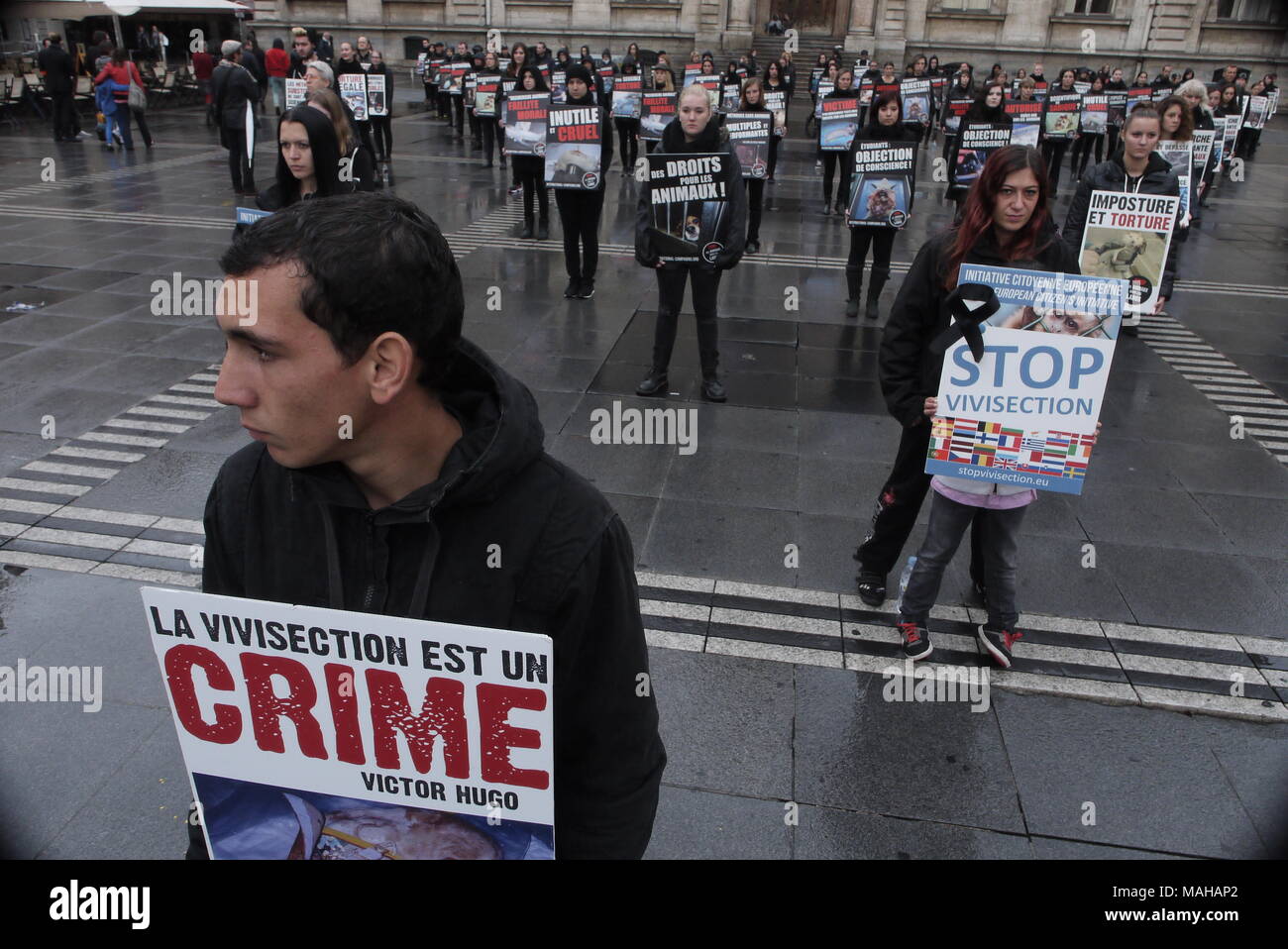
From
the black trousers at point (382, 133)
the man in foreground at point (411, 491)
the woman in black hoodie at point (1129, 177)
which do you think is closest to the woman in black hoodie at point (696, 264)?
the woman in black hoodie at point (1129, 177)

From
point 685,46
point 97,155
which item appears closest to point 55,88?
point 97,155

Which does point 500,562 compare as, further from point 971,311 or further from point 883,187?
point 883,187

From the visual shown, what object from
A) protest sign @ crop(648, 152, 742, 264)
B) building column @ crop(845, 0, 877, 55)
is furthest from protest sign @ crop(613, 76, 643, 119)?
building column @ crop(845, 0, 877, 55)

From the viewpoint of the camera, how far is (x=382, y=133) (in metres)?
16.4

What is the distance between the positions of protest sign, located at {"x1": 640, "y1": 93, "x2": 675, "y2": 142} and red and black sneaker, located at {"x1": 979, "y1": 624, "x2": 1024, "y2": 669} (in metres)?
10.9

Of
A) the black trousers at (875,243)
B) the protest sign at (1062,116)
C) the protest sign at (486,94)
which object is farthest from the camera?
the protest sign at (1062,116)

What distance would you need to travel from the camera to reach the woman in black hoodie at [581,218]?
8602 millimetres

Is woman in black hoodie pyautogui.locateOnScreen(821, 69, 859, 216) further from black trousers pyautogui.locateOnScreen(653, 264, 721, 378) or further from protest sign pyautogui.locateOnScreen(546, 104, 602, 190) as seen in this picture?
black trousers pyautogui.locateOnScreen(653, 264, 721, 378)

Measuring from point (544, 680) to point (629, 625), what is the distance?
0.67 feet

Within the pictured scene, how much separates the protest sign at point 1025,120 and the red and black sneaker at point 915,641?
11.8 metres

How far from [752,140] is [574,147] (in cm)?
296

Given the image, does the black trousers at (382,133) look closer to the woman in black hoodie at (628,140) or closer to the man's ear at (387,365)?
the woman in black hoodie at (628,140)

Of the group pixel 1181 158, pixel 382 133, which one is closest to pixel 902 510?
pixel 1181 158

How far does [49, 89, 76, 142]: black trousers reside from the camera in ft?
56.6
